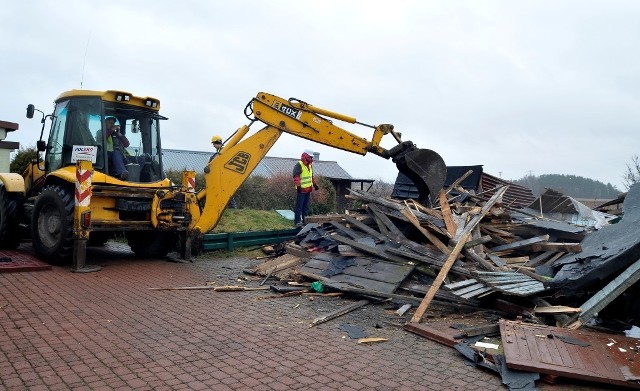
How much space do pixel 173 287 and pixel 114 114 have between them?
147 inches

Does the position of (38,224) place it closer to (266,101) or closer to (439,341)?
(266,101)

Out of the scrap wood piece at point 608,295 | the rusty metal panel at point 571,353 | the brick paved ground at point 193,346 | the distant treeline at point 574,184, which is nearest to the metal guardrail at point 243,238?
the brick paved ground at point 193,346

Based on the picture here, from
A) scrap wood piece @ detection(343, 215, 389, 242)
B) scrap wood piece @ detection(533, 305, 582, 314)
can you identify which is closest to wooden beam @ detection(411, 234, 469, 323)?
scrap wood piece @ detection(533, 305, 582, 314)

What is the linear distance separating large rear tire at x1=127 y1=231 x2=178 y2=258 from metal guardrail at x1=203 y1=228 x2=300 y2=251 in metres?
0.73

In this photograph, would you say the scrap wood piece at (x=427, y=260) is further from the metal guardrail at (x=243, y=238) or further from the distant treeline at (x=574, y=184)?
the distant treeline at (x=574, y=184)

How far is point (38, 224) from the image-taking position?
9.27 metres

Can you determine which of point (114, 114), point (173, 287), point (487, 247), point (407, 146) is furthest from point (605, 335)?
point (114, 114)

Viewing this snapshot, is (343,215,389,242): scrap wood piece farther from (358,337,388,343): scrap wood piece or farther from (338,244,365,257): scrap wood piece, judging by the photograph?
(358,337,388,343): scrap wood piece

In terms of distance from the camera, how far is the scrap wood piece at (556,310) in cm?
583

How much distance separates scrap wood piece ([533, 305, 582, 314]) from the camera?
19.1 ft

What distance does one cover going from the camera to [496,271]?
7.37 metres

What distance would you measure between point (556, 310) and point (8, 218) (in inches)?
384

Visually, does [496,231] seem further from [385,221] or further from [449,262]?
[449,262]

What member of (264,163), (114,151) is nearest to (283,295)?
(114,151)
